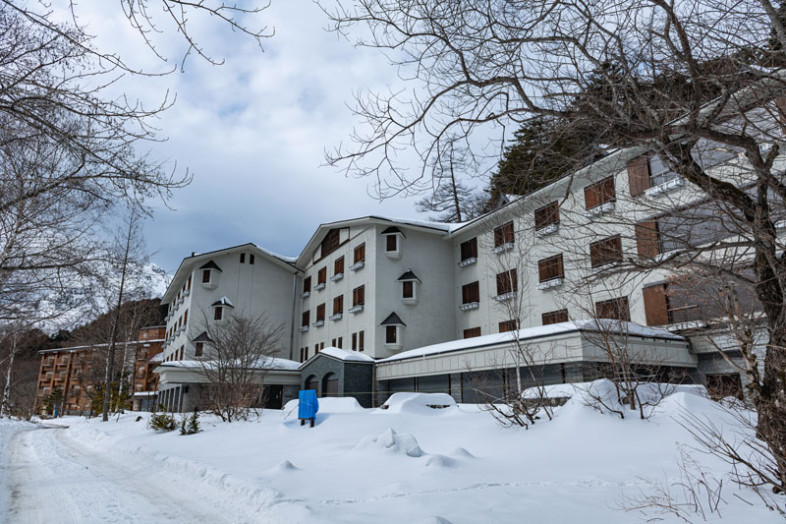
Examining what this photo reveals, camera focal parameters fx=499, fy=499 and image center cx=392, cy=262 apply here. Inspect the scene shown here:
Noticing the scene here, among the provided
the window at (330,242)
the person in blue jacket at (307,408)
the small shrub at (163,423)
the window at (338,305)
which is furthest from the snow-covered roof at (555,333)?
the window at (330,242)

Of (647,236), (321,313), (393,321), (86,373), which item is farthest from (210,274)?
(647,236)

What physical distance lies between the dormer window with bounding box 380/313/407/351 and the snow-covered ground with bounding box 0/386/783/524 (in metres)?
15.8

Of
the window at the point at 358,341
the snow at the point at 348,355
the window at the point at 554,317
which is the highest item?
the window at the point at 554,317

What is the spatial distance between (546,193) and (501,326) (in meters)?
21.4

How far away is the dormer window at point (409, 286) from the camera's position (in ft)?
102

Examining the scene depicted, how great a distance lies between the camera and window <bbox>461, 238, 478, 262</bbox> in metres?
31.9

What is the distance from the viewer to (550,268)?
2625 centimetres

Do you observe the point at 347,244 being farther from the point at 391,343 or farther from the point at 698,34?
the point at 698,34

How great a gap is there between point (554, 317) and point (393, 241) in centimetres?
1136

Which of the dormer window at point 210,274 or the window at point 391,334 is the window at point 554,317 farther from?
the dormer window at point 210,274

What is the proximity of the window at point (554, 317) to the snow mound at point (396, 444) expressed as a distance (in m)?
16.0

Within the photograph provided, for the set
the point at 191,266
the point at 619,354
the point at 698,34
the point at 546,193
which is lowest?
the point at 619,354

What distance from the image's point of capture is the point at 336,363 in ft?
94.6

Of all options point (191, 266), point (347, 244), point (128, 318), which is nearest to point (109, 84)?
point (347, 244)
